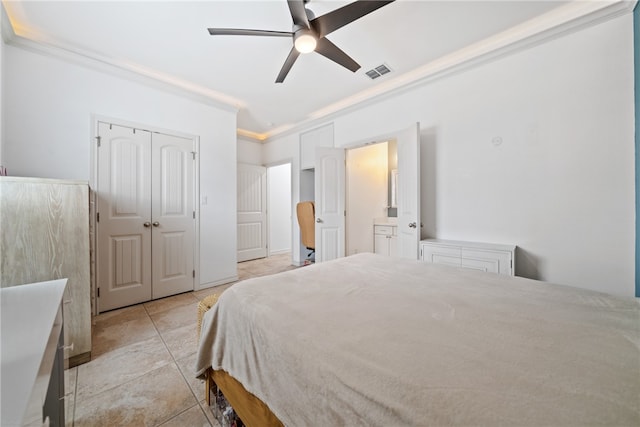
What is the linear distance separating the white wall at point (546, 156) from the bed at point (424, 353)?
126 cm

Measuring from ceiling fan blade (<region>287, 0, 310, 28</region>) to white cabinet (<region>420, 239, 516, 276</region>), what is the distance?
2.37 m

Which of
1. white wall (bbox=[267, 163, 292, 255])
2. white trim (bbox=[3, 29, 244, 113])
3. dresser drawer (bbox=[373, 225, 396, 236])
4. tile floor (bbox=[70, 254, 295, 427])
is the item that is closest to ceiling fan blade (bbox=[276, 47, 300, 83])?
white trim (bbox=[3, 29, 244, 113])

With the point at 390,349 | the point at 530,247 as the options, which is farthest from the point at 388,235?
the point at 390,349

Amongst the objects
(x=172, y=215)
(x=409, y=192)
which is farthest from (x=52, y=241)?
(x=409, y=192)

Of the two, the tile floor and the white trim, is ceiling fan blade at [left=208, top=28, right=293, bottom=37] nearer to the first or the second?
the white trim

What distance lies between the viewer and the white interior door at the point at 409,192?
8.88ft

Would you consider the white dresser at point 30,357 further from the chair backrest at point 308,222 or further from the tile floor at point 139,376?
the chair backrest at point 308,222

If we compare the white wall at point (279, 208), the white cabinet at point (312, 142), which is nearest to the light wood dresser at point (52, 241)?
the white cabinet at point (312, 142)

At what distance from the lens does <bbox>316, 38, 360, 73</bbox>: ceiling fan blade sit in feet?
5.94

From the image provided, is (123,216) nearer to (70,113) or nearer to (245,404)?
(70,113)

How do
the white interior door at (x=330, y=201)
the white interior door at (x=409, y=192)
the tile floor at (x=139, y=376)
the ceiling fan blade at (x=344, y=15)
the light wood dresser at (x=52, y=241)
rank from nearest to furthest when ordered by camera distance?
the tile floor at (x=139, y=376) < the ceiling fan blade at (x=344, y=15) < the light wood dresser at (x=52, y=241) < the white interior door at (x=409, y=192) < the white interior door at (x=330, y=201)

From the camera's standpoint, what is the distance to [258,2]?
1836 millimetres

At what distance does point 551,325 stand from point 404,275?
0.71 m

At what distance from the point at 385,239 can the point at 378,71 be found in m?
2.49
